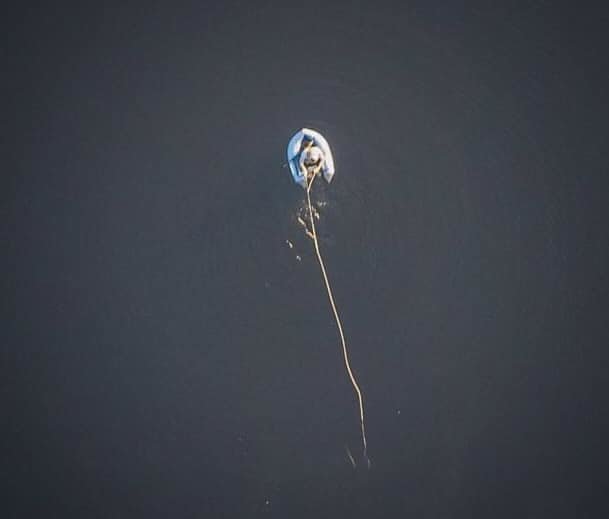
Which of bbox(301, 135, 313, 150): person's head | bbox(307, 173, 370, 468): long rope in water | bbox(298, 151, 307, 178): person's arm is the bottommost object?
bbox(307, 173, 370, 468): long rope in water

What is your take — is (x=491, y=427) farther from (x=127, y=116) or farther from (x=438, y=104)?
(x=127, y=116)

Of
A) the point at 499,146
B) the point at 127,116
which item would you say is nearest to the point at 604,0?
the point at 499,146

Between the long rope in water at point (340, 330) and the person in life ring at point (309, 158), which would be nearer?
the person in life ring at point (309, 158)

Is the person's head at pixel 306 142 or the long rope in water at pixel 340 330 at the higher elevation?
the person's head at pixel 306 142

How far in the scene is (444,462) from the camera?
2572 mm

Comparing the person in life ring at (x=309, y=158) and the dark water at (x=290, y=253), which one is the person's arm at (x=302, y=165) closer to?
the person in life ring at (x=309, y=158)

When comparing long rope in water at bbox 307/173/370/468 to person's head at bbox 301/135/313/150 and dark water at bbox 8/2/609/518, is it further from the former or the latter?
person's head at bbox 301/135/313/150

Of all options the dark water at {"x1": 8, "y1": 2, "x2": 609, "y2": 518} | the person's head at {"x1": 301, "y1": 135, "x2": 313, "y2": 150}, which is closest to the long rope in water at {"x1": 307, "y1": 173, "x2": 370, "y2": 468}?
the dark water at {"x1": 8, "y1": 2, "x2": 609, "y2": 518}

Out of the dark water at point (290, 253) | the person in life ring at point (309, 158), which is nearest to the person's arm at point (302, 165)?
the person in life ring at point (309, 158)

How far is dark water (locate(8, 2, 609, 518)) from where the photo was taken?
8.14ft

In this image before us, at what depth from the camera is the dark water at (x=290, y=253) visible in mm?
2480

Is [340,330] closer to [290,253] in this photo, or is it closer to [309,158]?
[290,253]

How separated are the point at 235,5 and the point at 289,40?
0.23 m

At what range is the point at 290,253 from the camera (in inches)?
99.2
